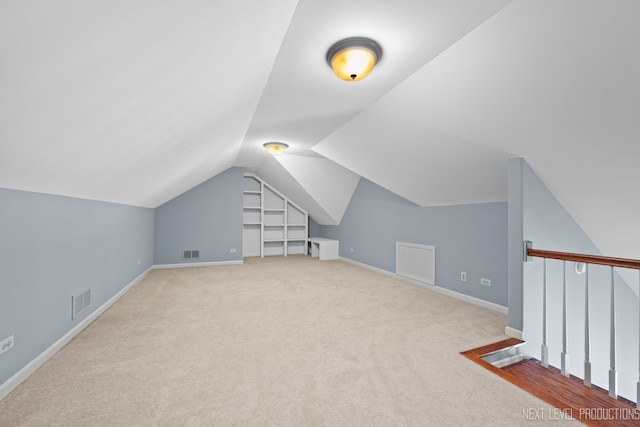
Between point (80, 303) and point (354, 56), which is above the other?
point (354, 56)

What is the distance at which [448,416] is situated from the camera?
1.54 metres

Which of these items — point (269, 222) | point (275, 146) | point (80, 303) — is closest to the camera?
point (80, 303)

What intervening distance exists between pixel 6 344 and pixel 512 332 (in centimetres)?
378

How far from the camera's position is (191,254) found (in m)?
6.03

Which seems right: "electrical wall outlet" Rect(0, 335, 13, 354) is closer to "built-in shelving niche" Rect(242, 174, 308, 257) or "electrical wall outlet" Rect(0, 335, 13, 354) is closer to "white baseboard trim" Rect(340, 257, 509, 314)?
"white baseboard trim" Rect(340, 257, 509, 314)

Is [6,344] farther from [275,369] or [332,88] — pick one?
[332,88]

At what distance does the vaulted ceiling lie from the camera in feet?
3.42

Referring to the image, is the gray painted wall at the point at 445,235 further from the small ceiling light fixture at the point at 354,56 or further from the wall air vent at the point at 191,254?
the wall air vent at the point at 191,254

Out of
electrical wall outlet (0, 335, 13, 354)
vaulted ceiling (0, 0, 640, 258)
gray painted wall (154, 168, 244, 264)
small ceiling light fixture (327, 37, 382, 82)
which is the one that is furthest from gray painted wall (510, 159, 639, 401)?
gray painted wall (154, 168, 244, 264)

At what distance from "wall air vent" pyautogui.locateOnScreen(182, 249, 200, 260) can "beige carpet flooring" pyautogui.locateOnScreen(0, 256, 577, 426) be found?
2554 millimetres

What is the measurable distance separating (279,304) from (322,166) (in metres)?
2.92

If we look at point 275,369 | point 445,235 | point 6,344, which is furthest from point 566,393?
point 6,344

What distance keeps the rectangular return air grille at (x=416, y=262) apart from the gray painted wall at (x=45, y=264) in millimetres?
4135

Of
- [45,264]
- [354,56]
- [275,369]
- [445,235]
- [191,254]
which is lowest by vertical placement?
[275,369]
